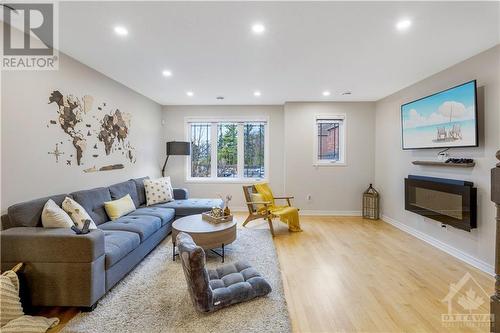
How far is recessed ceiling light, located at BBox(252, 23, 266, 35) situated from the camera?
2344 mm

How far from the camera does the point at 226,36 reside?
8.39 feet

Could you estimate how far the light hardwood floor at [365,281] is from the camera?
6.74 feet

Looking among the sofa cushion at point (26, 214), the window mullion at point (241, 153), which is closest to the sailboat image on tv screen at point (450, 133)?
the window mullion at point (241, 153)

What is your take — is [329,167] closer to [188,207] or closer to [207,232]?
[188,207]

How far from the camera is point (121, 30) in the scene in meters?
2.45

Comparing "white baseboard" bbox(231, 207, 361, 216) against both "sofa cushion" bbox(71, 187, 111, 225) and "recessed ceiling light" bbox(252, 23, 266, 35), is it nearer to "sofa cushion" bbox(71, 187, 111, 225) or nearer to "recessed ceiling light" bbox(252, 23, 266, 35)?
"sofa cushion" bbox(71, 187, 111, 225)

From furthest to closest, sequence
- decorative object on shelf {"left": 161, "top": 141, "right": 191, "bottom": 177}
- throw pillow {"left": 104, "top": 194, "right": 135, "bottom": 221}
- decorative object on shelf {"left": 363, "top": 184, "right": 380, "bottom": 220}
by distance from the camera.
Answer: decorative object on shelf {"left": 161, "top": 141, "right": 191, "bottom": 177} < decorative object on shelf {"left": 363, "top": 184, "right": 380, "bottom": 220} < throw pillow {"left": 104, "top": 194, "right": 135, "bottom": 221}

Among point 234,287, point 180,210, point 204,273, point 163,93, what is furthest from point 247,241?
point 163,93

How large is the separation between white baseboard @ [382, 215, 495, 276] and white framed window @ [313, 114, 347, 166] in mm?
1707

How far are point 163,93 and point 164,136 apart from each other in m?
1.43

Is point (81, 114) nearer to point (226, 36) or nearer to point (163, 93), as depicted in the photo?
point (163, 93)

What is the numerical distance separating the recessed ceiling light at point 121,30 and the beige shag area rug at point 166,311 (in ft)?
8.50

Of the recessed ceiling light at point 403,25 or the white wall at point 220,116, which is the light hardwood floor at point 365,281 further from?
the recessed ceiling light at point 403,25

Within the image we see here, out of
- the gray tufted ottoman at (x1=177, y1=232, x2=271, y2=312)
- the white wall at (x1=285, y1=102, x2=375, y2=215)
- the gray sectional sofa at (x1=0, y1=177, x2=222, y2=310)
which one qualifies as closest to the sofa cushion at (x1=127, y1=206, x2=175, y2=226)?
the gray sectional sofa at (x1=0, y1=177, x2=222, y2=310)
